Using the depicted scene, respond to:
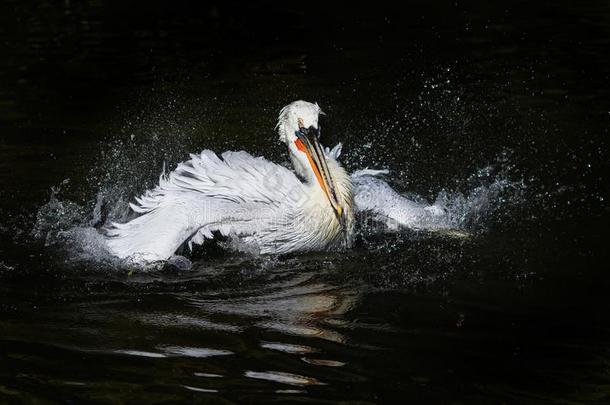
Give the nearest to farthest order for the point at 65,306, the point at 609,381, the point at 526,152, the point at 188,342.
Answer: the point at 609,381, the point at 188,342, the point at 65,306, the point at 526,152

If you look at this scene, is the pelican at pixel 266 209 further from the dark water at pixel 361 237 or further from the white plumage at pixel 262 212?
the dark water at pixel 361 237

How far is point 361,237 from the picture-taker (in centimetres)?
592

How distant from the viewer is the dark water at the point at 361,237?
4070 millimetres

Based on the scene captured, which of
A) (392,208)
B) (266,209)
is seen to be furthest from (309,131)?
(392,208)

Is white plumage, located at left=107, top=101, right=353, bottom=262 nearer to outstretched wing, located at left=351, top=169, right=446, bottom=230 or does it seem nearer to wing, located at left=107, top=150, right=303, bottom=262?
wing, located at left=107, top=150, right=303, bottom=262

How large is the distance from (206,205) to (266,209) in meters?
0.36

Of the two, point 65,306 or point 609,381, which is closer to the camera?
point 609,381

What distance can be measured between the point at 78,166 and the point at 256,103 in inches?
92.6

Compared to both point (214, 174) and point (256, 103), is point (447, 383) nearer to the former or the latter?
point (214, 174)

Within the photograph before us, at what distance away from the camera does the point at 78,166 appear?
7562 millimetres

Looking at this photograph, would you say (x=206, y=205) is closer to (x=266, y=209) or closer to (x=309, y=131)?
(x=266, y=209)

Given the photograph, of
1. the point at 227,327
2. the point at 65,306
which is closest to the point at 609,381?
the point at 227,327

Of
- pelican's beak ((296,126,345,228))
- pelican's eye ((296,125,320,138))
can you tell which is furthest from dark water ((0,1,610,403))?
pelican's eye ((296,125,320,138))

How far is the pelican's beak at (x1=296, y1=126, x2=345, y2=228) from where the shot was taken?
5.36 m
